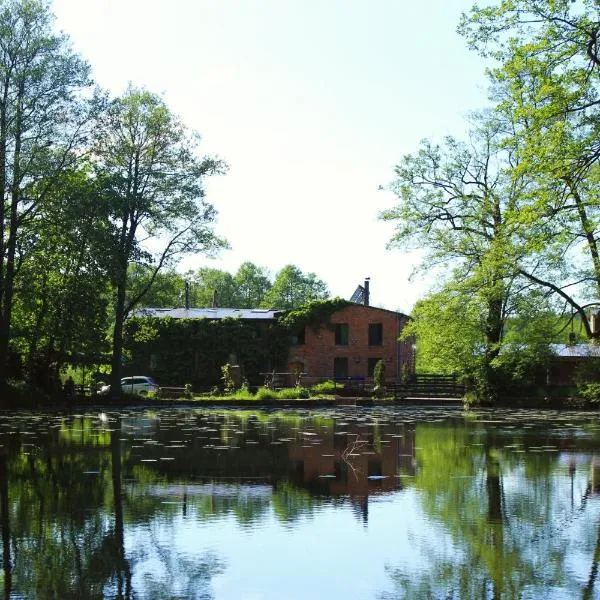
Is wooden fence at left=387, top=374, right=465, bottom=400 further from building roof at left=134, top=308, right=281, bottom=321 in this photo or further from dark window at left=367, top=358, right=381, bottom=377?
building roof at left=134, top=308, right=281, bottom=321

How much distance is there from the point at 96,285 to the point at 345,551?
101ft

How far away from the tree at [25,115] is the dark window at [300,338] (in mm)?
24721

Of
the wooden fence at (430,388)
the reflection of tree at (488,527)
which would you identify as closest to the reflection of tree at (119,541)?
the reflection of tree at (488,527)

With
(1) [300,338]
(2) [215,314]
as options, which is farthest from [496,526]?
(2) [215,314]

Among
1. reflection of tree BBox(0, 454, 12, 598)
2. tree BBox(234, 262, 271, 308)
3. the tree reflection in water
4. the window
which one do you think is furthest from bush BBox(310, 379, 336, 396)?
tree BBox(234, 262, 271, 308)

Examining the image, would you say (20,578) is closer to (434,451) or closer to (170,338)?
(434,451)

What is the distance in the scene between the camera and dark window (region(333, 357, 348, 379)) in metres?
57.3

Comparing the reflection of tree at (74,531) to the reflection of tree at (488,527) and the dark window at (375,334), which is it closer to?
the reflection of tree at (488,527)

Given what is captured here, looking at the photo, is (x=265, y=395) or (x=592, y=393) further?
(x=265, y=395)

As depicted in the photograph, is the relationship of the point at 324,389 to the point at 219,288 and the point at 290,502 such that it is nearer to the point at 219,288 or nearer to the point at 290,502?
the point at 290,502

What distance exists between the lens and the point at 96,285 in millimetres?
36781

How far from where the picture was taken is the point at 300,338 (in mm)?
56500

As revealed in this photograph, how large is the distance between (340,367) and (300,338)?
11.7 feet

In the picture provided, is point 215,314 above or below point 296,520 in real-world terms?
above
